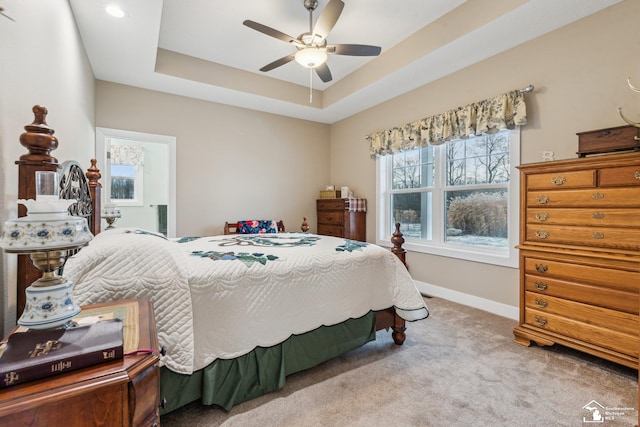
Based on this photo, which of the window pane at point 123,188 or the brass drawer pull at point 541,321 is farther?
the window pane at point 123,188

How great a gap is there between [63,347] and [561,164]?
2.90 meters

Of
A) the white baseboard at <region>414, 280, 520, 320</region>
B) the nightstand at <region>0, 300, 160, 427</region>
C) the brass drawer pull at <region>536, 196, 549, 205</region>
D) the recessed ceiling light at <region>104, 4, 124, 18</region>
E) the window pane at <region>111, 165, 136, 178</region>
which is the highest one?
the recessed ceiling light at <region>104, 4, 124, 18</region>

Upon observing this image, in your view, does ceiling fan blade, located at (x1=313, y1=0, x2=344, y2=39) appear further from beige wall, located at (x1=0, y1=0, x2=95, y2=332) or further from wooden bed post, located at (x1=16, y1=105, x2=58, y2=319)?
wooden bed post, located at (x1=16, y1=105, x2=58, y2=319)

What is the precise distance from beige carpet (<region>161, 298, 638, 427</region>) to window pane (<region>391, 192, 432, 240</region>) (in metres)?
1.76

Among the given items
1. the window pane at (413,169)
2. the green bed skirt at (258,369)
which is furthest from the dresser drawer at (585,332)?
the window pane at (413,169)

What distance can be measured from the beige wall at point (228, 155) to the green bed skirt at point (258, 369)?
288 cm

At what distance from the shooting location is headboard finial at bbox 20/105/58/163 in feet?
3.18

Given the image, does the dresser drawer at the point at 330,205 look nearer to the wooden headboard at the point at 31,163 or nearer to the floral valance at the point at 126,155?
the floral valance at the point at 126,155

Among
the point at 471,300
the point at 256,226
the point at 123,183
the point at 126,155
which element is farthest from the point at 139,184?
the point at 471,300

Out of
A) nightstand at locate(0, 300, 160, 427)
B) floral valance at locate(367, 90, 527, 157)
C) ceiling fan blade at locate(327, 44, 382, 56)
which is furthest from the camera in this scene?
floral valance at locate(367, 90, 527, 157)

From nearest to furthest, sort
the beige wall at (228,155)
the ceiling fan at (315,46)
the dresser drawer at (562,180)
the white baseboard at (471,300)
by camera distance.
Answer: the dresser drawer at (562,180) < the ceiling fan at (315,46) < the white baseboard at (471,300) < the beige wall at (228,155)

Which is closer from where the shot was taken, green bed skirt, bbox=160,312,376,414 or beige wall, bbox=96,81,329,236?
green bed skirt, bbox=160,312,376,414

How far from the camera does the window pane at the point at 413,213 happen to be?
3916 mm

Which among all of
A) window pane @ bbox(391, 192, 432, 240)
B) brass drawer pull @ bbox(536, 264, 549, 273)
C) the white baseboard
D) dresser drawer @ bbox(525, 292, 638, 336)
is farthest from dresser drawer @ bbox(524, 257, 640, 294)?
window pane @ bbox(391, 192, 432, 240)
